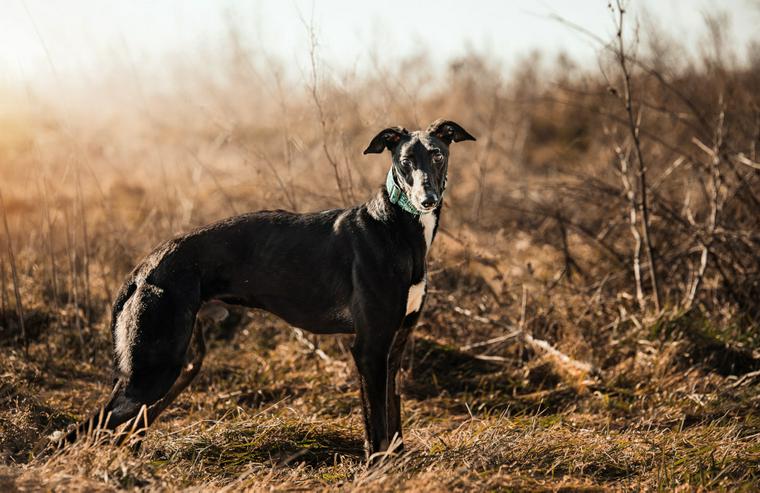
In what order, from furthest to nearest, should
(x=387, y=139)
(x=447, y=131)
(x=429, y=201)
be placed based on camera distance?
(x=447, y=131), (x=387, y=139), (x=429, y=201)

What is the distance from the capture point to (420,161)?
164 inches

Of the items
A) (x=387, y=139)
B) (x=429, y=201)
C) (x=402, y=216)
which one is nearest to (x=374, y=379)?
(x=402, y=216)

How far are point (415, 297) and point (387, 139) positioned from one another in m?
0.90

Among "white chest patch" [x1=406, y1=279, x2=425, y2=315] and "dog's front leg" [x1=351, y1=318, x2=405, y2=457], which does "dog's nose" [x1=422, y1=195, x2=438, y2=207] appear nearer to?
"white chest patch" [x1=406, y1=279, x2=425, y2=315]

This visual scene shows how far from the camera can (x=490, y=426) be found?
484 cm

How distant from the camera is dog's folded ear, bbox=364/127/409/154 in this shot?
14.4ft

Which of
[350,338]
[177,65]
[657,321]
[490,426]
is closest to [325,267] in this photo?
[490,426]

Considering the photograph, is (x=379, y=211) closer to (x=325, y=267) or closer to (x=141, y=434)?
(x=325, y=267)

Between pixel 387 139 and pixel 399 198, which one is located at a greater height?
pixel 387 139

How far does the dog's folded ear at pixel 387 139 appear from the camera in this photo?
438cm

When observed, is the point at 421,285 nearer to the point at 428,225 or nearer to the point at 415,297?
the point at 415,297

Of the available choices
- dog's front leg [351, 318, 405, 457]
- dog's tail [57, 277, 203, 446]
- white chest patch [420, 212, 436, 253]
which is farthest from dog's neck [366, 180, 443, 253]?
dog's tail [57, 277, 203, 446]

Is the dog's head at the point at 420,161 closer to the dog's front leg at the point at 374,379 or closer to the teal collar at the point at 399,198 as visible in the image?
the teal collar at the point at 399,198

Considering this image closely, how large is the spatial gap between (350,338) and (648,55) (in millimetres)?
4806
